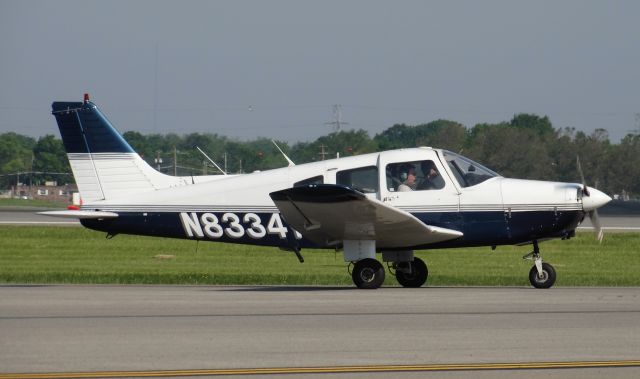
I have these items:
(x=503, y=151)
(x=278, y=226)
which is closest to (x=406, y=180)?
(x=278, y=226)

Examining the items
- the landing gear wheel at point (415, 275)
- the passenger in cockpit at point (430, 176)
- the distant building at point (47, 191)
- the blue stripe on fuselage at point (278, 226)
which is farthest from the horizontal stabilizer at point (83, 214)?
the distant building at point (47, 191)

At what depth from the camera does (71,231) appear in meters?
34.9

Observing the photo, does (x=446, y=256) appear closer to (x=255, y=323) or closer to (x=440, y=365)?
(x=255, y=323)

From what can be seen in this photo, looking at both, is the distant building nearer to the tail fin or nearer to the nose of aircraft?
the tail fin

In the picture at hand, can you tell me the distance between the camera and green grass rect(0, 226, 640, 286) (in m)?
19.4

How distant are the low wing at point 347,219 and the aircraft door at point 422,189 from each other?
0.83 feet

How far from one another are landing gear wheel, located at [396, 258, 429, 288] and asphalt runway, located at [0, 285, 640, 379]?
1.86m

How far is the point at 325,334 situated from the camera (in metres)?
10.0

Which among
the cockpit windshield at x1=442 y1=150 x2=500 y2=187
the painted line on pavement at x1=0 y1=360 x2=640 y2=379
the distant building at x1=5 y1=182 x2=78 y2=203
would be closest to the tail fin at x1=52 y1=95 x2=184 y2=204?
the cockpit windshield at x1=442 y1=150 x2=500 y2=187

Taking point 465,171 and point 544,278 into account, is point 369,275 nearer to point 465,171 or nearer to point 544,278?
point 465,171

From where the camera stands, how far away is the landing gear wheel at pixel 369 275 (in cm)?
1551

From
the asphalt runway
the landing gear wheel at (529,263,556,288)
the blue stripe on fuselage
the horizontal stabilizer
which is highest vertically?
the horizontal stabilizer

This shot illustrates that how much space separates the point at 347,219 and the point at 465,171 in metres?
1.98

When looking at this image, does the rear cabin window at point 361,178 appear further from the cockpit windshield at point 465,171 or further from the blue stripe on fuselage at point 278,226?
the cockpit windshield at point 465,171
